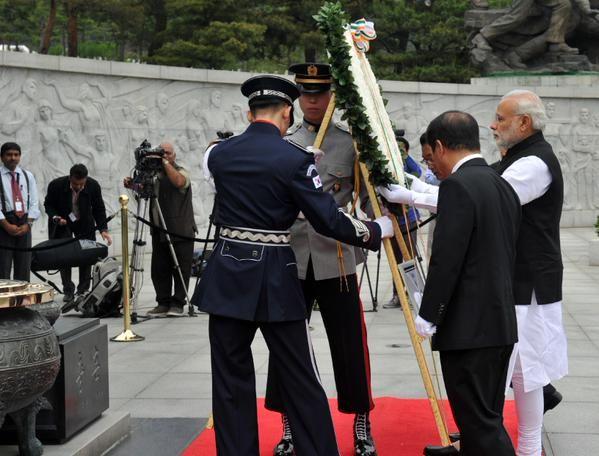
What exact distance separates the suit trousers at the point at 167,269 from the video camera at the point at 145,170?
1.63 ft

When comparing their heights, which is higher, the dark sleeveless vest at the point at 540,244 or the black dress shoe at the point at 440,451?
the dark sleeveless vest at the point at 540,244

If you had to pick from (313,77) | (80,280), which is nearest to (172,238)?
(80,280)

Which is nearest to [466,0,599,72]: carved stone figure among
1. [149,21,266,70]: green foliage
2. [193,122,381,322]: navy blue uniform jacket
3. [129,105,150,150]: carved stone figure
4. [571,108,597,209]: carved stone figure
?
[571,108,597,209]: carved stone figure

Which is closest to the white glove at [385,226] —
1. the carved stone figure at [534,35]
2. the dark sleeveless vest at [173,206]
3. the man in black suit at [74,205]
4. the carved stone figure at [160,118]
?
the dark sleeveless vest at [173,206]

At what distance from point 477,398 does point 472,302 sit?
367 mm

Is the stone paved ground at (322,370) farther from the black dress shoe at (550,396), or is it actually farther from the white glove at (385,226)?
the white glove at (385,226)

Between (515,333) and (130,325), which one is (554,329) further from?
(130,325)

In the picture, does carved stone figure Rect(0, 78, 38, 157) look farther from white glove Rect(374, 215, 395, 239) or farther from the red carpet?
white glove Rect(374, 215, 395, 239)

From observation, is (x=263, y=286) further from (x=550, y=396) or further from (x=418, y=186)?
(x=550, y=396)

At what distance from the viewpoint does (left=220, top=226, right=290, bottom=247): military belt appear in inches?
164

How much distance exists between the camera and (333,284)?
16.0 ft

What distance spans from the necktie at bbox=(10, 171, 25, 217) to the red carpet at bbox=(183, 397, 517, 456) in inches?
191

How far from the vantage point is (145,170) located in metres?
9.62

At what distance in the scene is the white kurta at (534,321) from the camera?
456 cm
